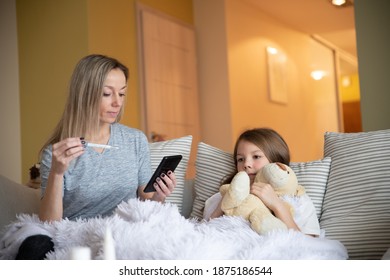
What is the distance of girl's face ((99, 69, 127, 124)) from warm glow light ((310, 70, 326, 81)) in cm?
381

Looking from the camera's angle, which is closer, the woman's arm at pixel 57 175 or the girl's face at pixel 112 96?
the woman's arm at pixel 57 175

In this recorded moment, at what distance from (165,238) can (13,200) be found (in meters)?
0.66

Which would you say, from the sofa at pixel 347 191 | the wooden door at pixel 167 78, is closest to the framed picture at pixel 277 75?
Result: the wooden door at pixel 167 78

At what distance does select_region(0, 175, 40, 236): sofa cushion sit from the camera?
1.39 metres

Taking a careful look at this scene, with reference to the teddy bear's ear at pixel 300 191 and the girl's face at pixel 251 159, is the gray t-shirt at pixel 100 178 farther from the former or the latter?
the teddy bear's ear at pixel 300 191

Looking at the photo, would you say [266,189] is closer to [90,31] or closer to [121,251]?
[121,251]

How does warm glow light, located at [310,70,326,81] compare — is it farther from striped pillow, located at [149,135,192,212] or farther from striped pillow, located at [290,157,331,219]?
striped pillow, located at [290,157,331,219]

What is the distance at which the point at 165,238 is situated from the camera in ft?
3.03

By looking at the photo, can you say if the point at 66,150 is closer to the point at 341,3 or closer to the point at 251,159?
the point at 251,159

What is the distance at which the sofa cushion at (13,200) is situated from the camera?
54.9 inches

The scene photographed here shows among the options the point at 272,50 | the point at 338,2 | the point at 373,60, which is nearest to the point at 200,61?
the point at 272,50

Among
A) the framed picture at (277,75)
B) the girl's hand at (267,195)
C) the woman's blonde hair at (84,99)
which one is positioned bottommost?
the girl's hand at (267,195)

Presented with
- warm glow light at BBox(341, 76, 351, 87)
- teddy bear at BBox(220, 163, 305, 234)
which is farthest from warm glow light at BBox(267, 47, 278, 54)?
teddy bear at BBox(220, 163, 305, 234)

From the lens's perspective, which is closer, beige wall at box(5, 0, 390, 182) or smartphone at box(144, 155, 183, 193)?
smartphone at box(144, 155, 183, 193)
